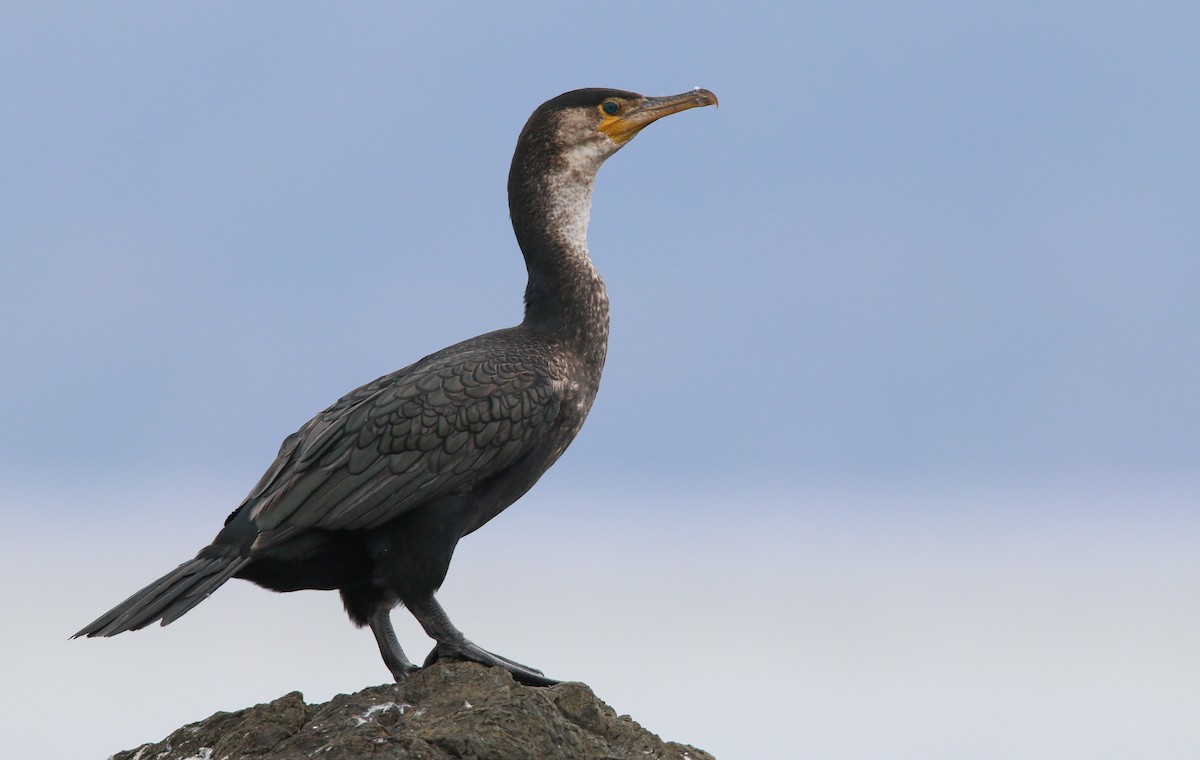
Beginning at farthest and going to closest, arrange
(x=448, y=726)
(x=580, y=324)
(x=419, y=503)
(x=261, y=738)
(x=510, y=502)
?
(x=580, y=324), (x=510, y=502), (x=419, y=503), (x=261, y=738), (x=448, y=726)

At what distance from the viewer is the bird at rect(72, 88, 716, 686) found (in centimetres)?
699

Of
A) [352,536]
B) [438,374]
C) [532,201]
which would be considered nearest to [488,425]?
[438,374]

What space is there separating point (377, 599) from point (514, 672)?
82 cm

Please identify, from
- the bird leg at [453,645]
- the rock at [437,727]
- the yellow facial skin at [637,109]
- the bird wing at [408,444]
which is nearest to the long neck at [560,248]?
the yellow facial skin at [637,109]

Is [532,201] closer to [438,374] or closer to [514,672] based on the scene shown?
[438,374]

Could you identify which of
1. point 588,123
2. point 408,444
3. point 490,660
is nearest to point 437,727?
point 490,660

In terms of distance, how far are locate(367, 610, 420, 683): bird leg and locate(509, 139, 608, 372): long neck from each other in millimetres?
1829

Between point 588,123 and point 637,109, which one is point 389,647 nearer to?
point 588,123

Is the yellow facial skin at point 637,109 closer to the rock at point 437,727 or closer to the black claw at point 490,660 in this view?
the black claw at point 490,660

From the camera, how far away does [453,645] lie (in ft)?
23.4

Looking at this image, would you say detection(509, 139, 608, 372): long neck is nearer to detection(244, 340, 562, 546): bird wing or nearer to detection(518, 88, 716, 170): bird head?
detection(518, 88, 716, 170): bird head

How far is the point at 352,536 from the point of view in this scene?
7.14m

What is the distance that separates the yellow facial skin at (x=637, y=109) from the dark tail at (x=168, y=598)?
129 inches

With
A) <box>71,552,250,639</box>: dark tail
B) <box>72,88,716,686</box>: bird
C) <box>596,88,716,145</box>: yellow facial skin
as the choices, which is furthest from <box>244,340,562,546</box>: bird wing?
<box>596,88,716,145</box>: yellow facial skin
